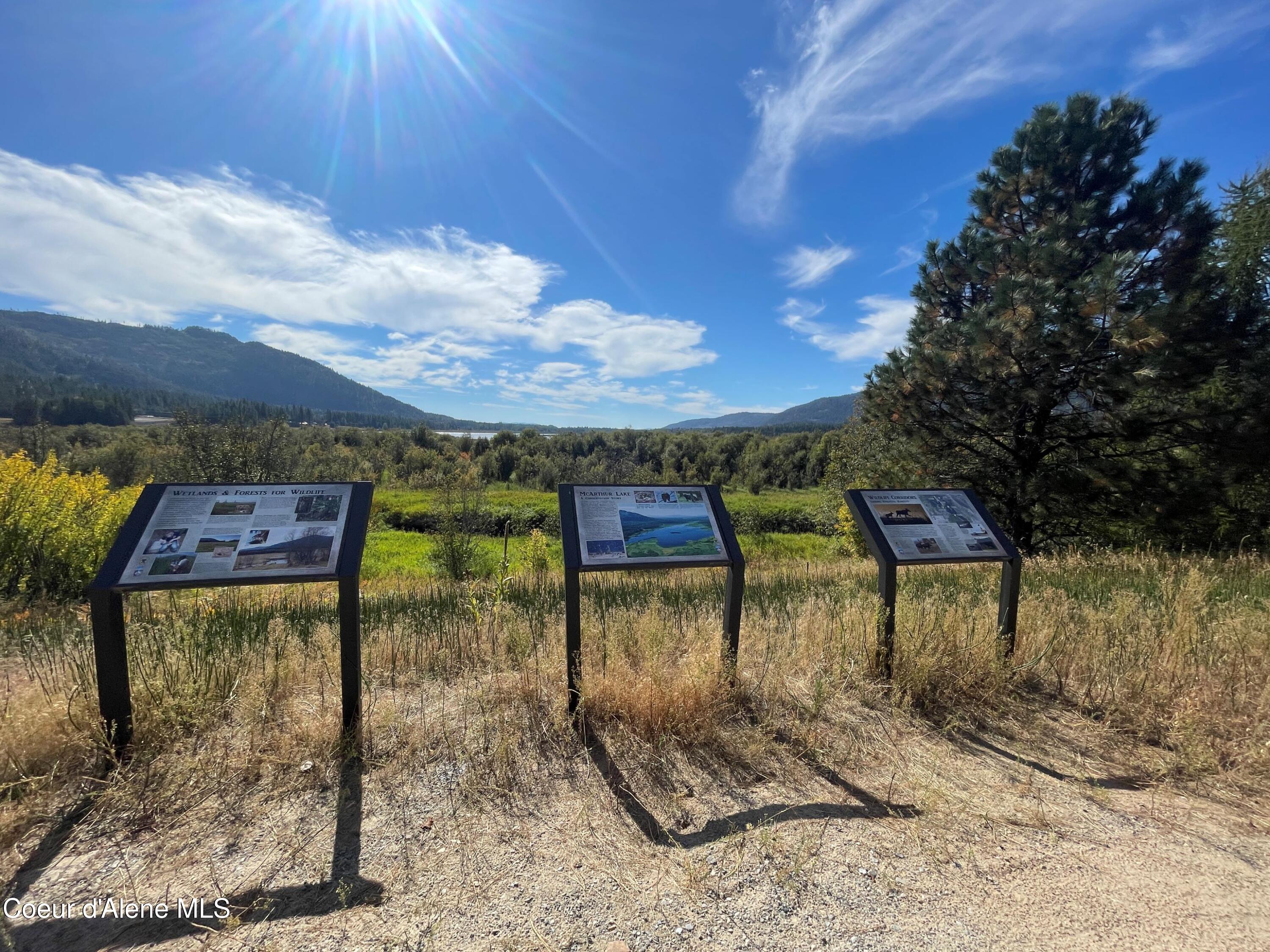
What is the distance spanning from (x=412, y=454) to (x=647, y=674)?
208 ft

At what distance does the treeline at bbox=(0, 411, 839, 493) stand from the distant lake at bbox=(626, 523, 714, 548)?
1.78 meters

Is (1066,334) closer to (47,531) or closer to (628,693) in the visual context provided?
(628,693)

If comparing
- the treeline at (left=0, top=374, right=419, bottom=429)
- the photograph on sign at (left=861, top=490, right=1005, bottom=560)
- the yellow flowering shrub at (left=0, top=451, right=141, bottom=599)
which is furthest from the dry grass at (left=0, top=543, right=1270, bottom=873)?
the treeline at (left=0, top=374, right=419, bottom=429)

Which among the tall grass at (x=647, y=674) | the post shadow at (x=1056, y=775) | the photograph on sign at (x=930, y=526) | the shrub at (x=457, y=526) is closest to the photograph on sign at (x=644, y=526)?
the tall grass at (x=647, y=674)

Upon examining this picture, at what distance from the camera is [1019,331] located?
7820 mm

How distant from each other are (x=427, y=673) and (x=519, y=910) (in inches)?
97.6

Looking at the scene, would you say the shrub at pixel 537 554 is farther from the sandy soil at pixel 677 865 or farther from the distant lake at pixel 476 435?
the distant lake at pixel 476 435

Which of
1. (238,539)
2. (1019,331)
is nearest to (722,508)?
(238,539)

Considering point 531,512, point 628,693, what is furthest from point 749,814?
point 531,512

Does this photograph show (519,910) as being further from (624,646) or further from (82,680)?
(82,680)

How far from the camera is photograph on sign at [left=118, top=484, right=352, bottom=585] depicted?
9.03 feet

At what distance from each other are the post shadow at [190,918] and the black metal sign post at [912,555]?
325 centimetres

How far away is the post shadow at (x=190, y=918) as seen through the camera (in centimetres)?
180

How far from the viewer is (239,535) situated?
2.90 meters
